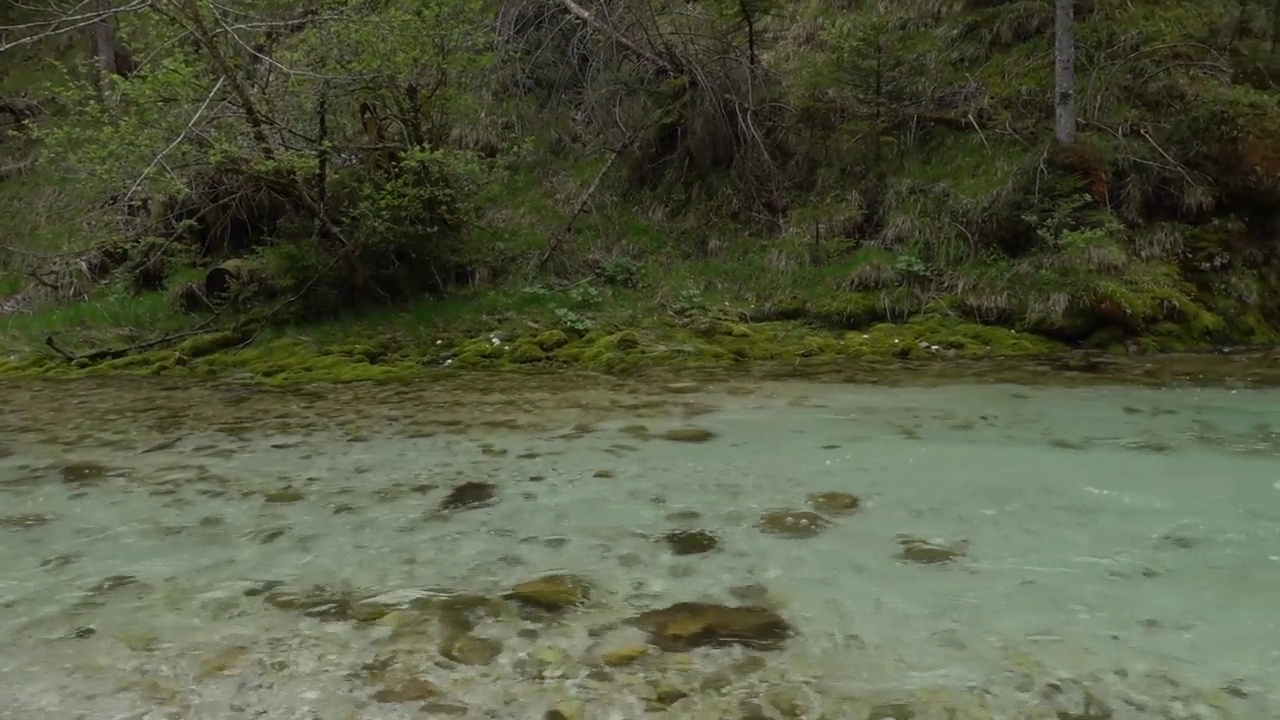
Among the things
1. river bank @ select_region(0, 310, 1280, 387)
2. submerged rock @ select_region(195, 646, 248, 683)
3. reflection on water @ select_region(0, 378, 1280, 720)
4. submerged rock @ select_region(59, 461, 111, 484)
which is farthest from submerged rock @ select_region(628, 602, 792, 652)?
river bank @ select_region(0, 310, 1280, 387)

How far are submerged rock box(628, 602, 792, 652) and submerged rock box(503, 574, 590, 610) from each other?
32cm

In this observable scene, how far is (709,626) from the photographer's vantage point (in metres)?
3.25

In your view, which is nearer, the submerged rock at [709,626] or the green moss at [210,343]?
the submerged rock at [709,626]

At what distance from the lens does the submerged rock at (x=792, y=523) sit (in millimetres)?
4219

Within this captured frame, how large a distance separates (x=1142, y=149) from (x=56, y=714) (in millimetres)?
11324

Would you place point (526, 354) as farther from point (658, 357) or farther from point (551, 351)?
point (658, 357)

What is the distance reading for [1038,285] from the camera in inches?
374

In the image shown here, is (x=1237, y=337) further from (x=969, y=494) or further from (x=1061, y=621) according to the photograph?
(x=1061, y=621)

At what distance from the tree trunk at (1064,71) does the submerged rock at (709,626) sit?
29.0 feet

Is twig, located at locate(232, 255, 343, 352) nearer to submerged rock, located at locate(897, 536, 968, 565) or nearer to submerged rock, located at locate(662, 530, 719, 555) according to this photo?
submerged rock, located at locate(662, 530, 719, 555)

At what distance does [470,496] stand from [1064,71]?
852 centimetres

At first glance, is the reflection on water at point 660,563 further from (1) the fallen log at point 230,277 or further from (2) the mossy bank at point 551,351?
(1) the fallen log at point 230,277

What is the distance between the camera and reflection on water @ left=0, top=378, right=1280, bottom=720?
285 centimetres

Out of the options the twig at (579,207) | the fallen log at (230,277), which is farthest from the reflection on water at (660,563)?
the twig at (579,207)
